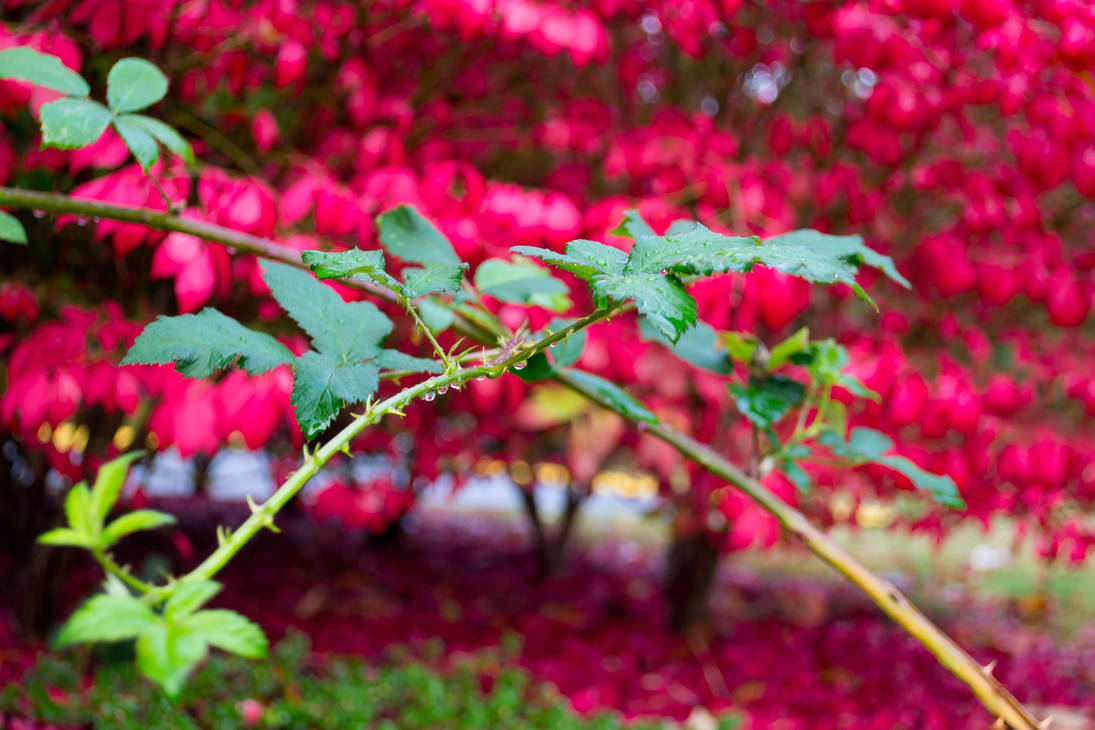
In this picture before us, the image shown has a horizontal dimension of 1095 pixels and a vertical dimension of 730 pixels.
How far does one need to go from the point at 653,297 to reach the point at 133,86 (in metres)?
0.60

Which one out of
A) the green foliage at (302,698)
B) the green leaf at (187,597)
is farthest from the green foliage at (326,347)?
the green foliage at (302,698)

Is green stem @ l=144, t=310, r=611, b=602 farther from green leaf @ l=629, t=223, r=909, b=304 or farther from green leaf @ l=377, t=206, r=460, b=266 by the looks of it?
green leaf @ l=377, t=206, r=460, b=266

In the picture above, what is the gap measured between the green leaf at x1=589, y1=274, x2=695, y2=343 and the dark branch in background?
25cm

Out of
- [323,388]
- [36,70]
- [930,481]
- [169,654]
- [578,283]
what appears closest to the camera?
[169,654]

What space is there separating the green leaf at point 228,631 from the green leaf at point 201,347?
6.2 inches

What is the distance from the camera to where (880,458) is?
85cm

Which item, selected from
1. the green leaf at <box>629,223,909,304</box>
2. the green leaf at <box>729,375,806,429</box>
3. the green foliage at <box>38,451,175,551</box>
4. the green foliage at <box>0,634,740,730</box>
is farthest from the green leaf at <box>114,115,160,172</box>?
the green foliage at <box>0,634,740,730</box>

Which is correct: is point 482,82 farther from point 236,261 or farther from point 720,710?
point 720,710

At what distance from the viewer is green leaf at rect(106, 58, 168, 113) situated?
777 mm

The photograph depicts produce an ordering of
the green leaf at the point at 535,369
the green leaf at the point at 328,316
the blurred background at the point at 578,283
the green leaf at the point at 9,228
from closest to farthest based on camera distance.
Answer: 1. the green leaf at the point at 328,316
2. the green leaf at the point at 535,369
3. the green leaf at the point at 9,228
4. the blurred background at the point at 578,283

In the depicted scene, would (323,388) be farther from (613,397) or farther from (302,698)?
(302,698)

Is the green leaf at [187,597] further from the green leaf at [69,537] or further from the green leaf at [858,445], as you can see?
the green leaf at [858,445]

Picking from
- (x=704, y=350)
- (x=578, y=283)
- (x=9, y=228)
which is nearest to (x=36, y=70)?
(x=9, y=228)

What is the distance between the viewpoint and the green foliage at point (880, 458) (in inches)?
32.9
